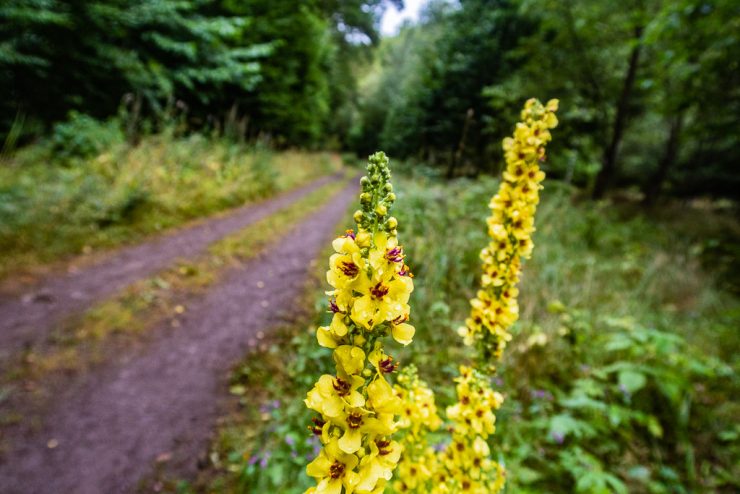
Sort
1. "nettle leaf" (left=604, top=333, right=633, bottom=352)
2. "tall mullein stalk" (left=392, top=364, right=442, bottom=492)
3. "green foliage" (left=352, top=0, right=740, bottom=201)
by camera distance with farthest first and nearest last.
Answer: "green foliage" (left=352, top=0, right=740, bottom=201), "nettle leaf" (left=604, top=333, right=633, bottom=352), "tall mullein stalk" (left=392, top=364, right=442, bottom=492)

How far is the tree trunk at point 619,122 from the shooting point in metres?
8.79

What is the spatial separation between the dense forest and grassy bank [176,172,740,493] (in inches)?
68.5

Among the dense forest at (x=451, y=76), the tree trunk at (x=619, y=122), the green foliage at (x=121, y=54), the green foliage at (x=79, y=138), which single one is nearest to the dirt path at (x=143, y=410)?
the dense forest at (x=451, y=76)

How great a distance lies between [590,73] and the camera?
986cm

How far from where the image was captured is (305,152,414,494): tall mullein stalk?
2.64ft

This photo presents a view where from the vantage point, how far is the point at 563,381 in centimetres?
307

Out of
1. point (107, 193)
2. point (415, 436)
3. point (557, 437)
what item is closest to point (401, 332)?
point (415, 436)

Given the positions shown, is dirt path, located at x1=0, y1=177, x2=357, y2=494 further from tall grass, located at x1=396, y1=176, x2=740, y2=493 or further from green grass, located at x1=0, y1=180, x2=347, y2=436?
tall grass, located at x1=396, y1=176, x2=740, y2=493

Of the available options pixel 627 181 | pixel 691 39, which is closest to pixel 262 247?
pixel 691 39

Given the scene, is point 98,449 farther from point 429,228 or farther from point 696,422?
point 696,422

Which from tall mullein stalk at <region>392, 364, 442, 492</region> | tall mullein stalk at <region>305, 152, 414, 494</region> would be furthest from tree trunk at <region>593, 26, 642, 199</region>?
tall mullein stalk at <region>305, 152, 414, 494</region>

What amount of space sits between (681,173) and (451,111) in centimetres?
1019

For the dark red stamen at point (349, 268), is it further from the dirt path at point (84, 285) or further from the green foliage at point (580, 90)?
the green foliage at point (580, 90)

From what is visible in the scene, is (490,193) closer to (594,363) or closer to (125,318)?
(594,363)
